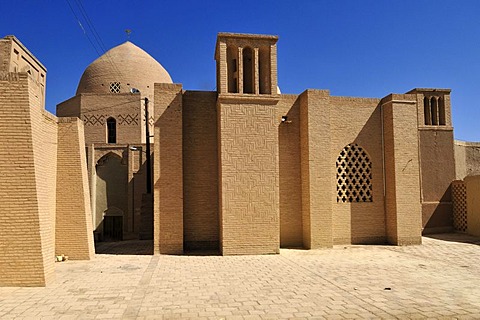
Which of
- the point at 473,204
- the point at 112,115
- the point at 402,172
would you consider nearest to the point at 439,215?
the point at 473,204

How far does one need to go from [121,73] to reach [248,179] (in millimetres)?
13049

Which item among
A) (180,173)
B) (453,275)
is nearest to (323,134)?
(180,173)

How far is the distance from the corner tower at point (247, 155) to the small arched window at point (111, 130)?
31.8 ft

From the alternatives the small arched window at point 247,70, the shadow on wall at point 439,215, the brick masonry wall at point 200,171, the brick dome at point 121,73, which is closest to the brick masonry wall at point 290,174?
the small arched window at point 247,70

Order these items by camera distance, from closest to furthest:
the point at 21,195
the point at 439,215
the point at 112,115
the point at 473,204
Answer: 1. the point at 21,195
2. the point at 473,204
3. the point at 439,215
4. the point at 112,115

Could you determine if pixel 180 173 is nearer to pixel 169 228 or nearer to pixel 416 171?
pixel 169 228

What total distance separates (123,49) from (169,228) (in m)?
14.7

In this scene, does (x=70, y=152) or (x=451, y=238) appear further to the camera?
(x=451, y=238)

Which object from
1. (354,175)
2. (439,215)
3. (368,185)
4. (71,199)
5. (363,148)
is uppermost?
(363,148)

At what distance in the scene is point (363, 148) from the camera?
12.3 meters

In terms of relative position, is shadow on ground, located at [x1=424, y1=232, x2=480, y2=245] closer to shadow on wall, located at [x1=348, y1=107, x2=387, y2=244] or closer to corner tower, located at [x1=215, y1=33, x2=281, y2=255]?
shadow on wall, located at [x1=348, y1=107, x2=387, y2=244]

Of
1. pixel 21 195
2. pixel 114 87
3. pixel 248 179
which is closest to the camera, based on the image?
pixel 21 195

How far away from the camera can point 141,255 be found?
10531 millimetres

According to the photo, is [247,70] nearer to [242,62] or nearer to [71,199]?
[242,62]
